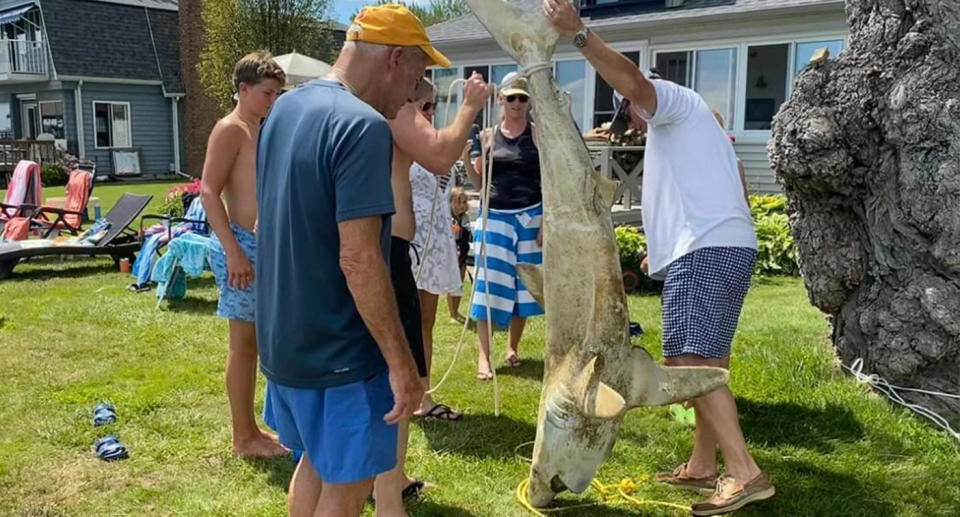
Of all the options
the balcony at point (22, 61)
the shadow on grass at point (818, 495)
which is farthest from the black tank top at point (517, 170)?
the balcony at point (22, 61)

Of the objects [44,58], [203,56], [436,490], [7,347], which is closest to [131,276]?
[7,347]

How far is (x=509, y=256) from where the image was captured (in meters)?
5.23

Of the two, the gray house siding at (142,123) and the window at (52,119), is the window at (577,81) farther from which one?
the window at (52,119)

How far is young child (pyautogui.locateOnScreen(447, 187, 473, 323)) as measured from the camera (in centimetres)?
597

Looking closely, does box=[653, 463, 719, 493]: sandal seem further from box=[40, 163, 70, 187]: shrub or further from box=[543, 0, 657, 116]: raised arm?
box=[40, 163, 70, 187]: shrub

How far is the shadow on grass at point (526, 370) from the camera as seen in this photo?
5340 millimetres

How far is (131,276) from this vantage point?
914 centimetres

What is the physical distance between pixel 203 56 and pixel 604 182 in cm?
2413

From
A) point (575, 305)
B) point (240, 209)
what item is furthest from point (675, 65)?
point (575, 305)

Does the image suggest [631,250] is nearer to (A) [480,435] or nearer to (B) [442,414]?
(B) [442,414]

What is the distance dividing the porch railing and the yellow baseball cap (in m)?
28.2

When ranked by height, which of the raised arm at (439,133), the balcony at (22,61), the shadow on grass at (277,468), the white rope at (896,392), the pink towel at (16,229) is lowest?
the shadow on grass at (277,468)

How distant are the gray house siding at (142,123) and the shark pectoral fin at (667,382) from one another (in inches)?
1049

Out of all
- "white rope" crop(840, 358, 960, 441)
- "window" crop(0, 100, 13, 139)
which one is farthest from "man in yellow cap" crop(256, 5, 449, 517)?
"window" crop(0, 100, 13, 139)
